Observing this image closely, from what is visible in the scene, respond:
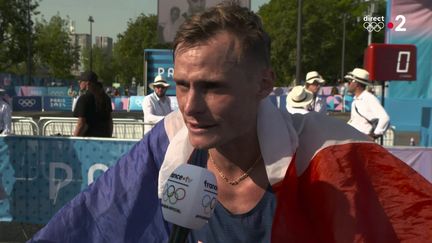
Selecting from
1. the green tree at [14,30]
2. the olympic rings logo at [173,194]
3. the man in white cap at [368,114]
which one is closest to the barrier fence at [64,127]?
the man in white cap at [368,114]

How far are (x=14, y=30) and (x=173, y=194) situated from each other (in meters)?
49.5

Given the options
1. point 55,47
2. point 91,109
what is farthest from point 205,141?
point 55,47

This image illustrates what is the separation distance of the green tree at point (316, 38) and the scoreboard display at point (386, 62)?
4684 cm

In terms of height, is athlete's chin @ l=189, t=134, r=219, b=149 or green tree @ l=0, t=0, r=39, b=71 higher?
green tree @ l=0, t=0, r=39, b=71

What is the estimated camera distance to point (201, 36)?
1649 millimetres

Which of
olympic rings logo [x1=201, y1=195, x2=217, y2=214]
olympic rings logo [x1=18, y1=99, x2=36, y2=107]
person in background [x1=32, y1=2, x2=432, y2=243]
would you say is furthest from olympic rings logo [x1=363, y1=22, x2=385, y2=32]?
olympic rings logo [x1=201, y1=195, x2=217, y2=214]

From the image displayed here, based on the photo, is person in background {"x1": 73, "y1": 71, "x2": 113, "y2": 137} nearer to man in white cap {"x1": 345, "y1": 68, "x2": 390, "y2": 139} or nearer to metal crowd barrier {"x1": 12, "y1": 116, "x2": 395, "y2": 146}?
metal crowd barrier {"x1": 12, "y1": 116, "x2": 395, "y2": 146}

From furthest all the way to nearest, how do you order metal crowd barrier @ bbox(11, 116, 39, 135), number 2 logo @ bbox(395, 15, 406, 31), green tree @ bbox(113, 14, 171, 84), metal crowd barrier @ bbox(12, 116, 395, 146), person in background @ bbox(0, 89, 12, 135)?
green tree @ bbox(113, 14, 171, 84), number 2 logo @ bbox(395, 15, 406, 31), metal crowd barrier @ bbox(12, 116, 395, 146), metal crowd barrier @ bbox(11, 116, 39, 135), person in background @ bbox(0, 89, 12, 135)

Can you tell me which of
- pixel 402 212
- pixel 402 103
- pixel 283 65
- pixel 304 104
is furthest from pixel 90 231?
pixel 283 65

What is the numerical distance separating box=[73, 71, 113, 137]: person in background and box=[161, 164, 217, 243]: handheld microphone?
20.7 ft

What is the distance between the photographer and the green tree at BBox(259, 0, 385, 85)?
57.2 m

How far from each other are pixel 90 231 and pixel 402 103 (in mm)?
19280

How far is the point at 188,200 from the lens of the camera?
58.6 inches

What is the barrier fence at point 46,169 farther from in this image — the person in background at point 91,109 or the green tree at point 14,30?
the green tree at point 14,30
